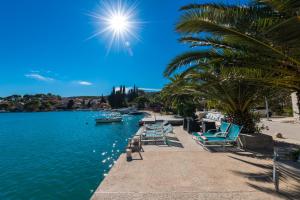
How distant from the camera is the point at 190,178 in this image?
196 inches

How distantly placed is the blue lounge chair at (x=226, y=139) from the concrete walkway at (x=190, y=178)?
94 cm

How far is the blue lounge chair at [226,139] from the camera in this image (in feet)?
26.7

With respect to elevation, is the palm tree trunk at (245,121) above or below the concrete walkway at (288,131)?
above

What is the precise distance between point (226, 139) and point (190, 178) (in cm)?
396

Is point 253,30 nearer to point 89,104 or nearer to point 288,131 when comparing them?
point 288,131

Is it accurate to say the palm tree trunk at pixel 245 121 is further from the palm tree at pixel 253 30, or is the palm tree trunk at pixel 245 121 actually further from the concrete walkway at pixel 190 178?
the palm tree at pixel 253 30

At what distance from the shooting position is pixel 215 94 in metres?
9.86

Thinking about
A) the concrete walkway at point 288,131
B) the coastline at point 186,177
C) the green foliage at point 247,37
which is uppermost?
the green foliage at point 247,37

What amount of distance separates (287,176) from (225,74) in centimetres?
419

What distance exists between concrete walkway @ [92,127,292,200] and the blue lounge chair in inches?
36.8

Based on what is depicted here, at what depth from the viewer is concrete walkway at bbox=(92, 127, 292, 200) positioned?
4109mm

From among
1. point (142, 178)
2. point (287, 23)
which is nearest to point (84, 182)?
point (142, 178)

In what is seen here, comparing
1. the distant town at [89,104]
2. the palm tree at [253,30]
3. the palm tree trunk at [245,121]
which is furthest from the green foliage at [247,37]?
the distant town at [89,104]

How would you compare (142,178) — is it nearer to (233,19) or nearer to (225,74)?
(233,19)
